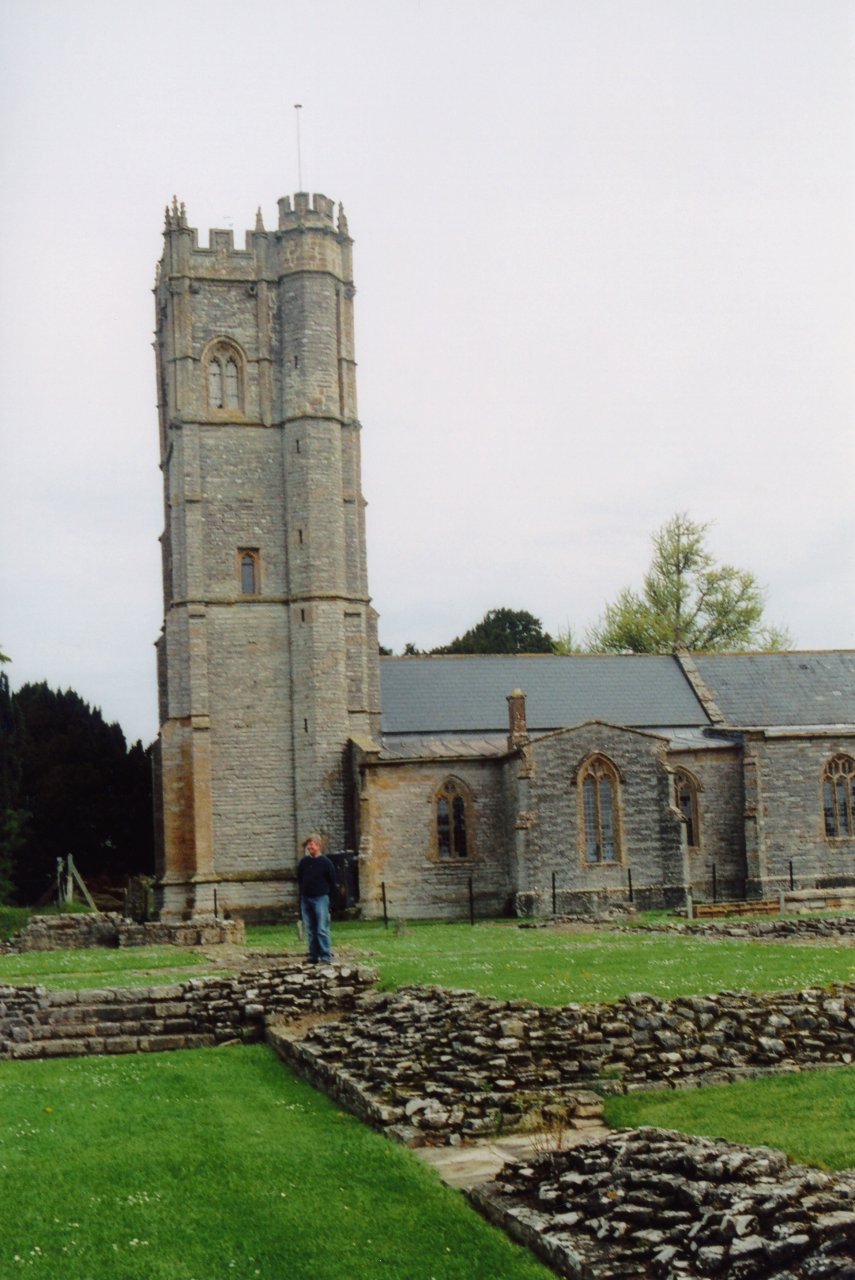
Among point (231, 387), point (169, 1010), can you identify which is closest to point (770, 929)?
point (169, 1010)

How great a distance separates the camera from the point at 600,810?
134 feet

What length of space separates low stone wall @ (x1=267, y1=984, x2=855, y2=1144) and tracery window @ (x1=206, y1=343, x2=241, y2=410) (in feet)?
103

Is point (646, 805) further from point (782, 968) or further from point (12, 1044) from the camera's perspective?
point (12, 1044)

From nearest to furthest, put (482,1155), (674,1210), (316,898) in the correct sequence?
(674,1210) → (482,1155) → (316,898)

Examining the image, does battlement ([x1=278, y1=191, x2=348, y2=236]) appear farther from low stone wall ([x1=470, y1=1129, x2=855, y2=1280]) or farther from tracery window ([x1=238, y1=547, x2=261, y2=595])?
low stone wall ([x1=470, y1=1129, x2=855, y2=1280])

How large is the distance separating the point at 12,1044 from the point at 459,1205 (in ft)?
29.8

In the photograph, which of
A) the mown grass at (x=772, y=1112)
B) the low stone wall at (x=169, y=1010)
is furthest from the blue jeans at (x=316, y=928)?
the mown grass at (x=772, y=1112)

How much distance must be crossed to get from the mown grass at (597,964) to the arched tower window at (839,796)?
16.8 m

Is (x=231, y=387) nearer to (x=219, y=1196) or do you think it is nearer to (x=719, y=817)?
(x=719, y=817)

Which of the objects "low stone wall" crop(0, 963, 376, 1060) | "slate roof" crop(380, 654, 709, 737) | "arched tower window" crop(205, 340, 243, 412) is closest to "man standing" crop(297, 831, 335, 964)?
"low stone wall" crop(0, 963, 376, 1060)

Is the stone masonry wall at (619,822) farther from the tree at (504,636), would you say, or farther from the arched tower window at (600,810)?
Answer: the tree at (504,636)

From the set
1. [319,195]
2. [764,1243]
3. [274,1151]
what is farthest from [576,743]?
[764,1243]

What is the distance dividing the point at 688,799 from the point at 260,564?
15.0 meters

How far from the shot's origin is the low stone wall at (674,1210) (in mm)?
7688
